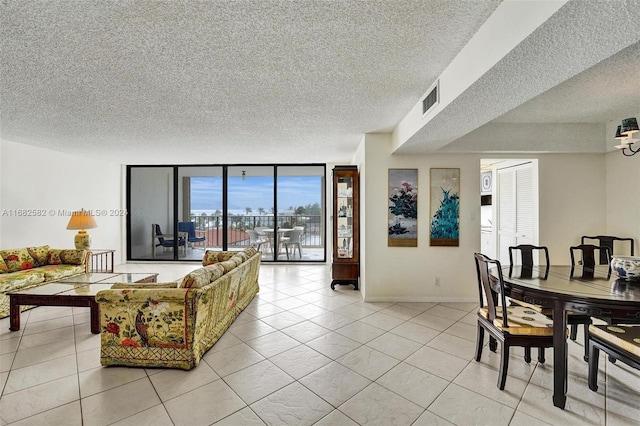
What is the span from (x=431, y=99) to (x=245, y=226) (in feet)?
19.7

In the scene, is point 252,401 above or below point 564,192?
below

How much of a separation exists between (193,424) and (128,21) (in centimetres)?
248

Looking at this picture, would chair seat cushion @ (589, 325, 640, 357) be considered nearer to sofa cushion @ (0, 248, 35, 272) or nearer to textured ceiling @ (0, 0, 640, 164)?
textured ceiling @ (0, 0, 640, 164)

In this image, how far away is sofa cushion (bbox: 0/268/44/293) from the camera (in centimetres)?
356

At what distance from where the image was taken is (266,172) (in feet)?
24.8

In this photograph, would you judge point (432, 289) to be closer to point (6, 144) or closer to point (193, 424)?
point (193, 424)

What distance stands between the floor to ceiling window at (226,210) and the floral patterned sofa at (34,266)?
8.84ft

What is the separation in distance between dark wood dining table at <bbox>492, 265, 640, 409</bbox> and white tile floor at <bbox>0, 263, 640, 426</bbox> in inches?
12.7

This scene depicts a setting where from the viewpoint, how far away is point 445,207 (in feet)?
14.1

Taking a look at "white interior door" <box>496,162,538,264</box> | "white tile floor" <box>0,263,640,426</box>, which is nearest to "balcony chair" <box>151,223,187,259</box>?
"white tile floor" <box>0,263,640,426</box>

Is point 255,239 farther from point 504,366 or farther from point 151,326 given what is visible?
point 504,366

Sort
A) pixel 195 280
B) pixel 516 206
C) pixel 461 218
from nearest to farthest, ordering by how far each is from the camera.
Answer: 1. pixel 195 280
2. pixel 461 218
3. pixel 516 206

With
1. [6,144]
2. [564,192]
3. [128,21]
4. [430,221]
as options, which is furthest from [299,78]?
[6,144]

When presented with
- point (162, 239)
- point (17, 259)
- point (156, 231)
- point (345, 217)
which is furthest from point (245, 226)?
point (17, 259)
